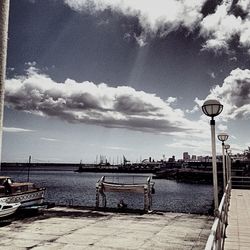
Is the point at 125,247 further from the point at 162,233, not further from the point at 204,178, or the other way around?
the point at 204,178

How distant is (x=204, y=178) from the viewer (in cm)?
13675

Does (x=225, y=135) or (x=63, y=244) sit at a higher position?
(x=225, y=135)

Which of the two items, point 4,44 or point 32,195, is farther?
point 32,195

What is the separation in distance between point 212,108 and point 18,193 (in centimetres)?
1739

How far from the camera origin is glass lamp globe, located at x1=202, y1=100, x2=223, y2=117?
284 inches

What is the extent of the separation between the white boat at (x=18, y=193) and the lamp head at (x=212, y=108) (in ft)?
50.6

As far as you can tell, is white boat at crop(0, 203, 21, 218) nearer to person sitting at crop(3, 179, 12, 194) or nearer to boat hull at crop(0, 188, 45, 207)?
boat hull at crop(0, 188, 45, 207)

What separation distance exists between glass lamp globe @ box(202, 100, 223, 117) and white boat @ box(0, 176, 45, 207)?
15423mm

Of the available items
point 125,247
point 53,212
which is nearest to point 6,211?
point 53,212

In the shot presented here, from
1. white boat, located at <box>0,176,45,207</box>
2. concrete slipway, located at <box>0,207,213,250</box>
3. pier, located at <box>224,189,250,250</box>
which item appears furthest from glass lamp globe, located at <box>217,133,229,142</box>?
white boat, located at <box>0,176,45,207</box>

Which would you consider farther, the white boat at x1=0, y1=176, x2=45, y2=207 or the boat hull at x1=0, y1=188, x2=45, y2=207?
the white boat at x1=0, y1=176, x2=45, y2=207

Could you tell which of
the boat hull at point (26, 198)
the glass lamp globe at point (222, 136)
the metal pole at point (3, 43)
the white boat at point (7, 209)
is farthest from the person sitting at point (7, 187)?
the metal pole at point (3, 43)

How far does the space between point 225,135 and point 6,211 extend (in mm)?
11440

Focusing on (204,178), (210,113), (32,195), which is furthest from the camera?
(204,178)
